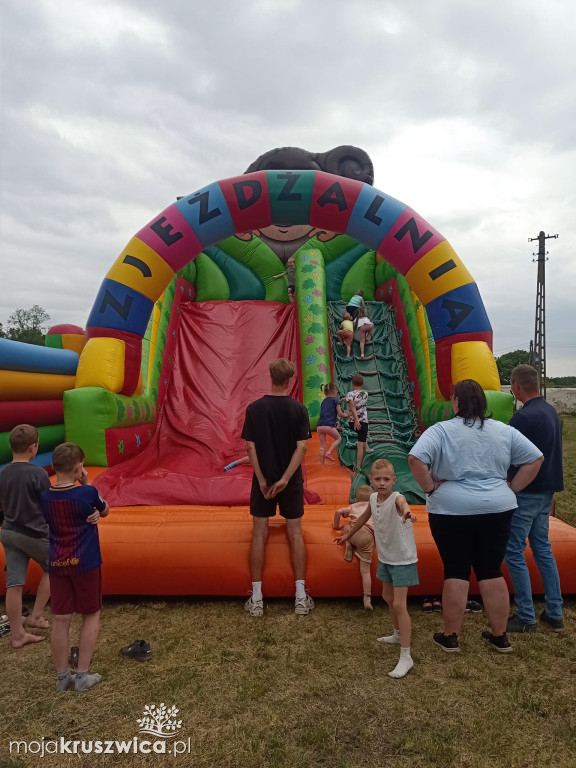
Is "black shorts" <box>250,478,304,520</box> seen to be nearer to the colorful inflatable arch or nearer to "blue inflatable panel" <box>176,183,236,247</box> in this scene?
the colorful inflatable arch

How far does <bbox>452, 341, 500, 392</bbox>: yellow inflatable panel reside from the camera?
450 centimetres

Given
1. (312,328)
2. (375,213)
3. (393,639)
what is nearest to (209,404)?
(312,328)

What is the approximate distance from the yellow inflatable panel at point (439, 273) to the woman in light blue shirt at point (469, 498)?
264cm

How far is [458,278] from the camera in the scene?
15.6 feet

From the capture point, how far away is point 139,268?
488 cm

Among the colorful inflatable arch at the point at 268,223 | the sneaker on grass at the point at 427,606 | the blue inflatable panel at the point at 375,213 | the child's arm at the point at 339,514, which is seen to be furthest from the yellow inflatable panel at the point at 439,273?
the sneaker on grass at the point at 427,606

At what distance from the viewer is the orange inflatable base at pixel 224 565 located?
291 centimetres

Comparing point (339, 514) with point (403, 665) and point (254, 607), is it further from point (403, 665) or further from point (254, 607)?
point (403, 665)

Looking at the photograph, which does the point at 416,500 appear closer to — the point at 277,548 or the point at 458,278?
the point at 277,548

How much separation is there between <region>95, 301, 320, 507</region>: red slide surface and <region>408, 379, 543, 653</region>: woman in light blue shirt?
1699 millimetres

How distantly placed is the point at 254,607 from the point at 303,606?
269mm

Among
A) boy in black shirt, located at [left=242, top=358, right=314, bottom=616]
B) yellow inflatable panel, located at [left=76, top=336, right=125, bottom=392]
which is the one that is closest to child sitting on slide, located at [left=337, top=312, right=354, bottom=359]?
yellow inflatable panel, located at [left=76, top=336, right=125, bottom=392]

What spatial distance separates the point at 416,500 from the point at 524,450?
162 cm

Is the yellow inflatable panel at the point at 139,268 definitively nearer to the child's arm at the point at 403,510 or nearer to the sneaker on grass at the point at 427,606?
the child's arm at the point at 403,510
